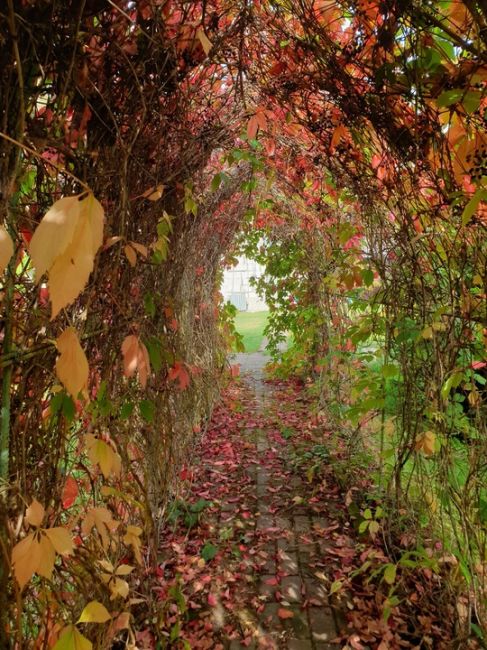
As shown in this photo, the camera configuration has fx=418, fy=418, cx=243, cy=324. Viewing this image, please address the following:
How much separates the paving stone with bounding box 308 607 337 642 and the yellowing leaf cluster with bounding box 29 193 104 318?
2.30 m

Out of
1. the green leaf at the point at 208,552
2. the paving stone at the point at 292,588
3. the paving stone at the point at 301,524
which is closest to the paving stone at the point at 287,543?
the paving stone at the point at 301,524

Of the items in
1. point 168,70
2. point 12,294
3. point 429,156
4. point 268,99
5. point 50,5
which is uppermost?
point 268,99

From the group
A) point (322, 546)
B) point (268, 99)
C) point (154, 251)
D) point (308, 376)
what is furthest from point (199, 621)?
point (308, 376)

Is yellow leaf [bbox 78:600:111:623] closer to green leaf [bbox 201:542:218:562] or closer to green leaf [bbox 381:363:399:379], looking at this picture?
green leaf [bbox 381:363:399:379]

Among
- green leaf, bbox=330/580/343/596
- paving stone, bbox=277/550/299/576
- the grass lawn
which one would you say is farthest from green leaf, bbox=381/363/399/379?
the grass lawn

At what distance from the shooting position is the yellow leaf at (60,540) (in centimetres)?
88

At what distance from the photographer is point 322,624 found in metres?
2.15

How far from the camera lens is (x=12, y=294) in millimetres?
1091

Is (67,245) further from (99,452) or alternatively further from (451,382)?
(451,382)

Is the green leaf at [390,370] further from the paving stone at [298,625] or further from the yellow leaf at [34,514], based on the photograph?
the yellow leaf at [34,514]

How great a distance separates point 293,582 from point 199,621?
0.60 m

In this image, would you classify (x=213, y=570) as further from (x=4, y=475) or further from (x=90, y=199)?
(x=90, y=199)

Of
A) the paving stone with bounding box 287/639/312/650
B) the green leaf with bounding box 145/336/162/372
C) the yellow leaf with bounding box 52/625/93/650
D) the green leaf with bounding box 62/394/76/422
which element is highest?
the green leaf with bounding box 145/336/162/372

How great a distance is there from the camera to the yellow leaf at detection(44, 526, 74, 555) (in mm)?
885
